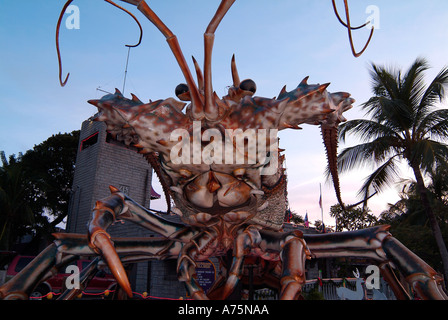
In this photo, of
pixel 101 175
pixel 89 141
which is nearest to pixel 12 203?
pixel 89 141

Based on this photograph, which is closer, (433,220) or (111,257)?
(111,257)

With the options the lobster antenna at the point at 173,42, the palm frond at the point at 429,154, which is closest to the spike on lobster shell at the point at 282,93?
the lobster antenna at the point at 173,42

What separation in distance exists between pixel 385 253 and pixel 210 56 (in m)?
1.76

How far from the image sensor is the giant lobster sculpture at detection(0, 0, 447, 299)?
2.16m

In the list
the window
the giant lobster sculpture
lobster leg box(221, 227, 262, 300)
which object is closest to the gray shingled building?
the window

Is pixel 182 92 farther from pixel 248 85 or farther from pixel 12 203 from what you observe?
pixel 12 203

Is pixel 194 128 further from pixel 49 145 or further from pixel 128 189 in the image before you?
pixel 49 145

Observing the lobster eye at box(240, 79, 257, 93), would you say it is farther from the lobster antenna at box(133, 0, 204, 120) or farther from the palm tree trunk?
the palm tree trunk

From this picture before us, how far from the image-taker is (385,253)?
7.45 ft

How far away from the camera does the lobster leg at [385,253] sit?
Answer: 2039mm

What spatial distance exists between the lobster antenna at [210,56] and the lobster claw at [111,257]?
1023 mm
